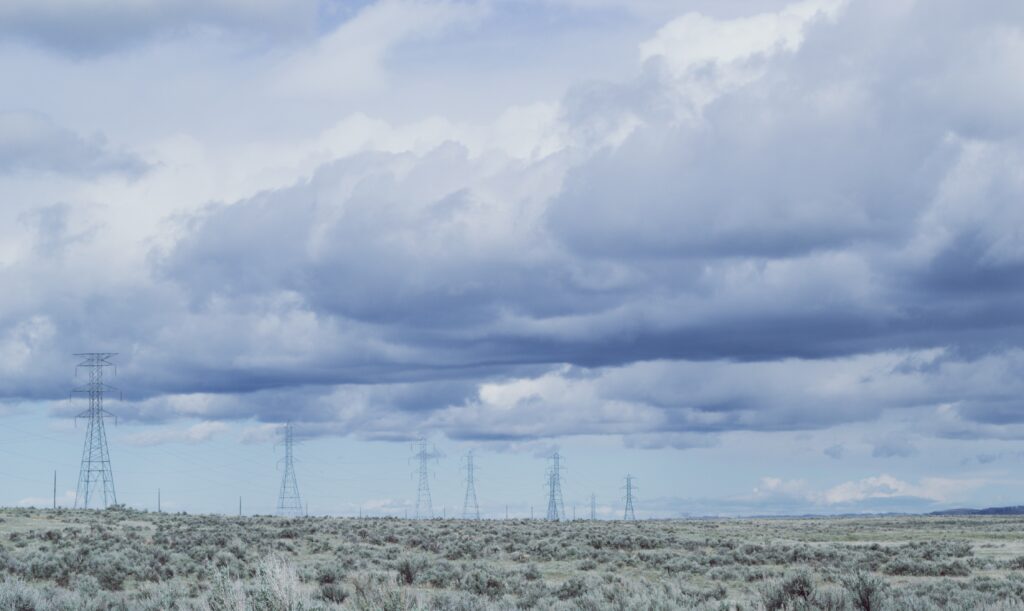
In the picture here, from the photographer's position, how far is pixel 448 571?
129 feet

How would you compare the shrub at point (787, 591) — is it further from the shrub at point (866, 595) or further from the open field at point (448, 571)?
the shrub at point (866, 595)

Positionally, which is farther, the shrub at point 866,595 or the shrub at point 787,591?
the shrub at point 787,591

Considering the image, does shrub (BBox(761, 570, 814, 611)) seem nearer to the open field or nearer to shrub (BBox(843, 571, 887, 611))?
the open field

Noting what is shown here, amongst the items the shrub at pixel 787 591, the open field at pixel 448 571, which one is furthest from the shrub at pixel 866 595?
the shrub at pixel 787 591

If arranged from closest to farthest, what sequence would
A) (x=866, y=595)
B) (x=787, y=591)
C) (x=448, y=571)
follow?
(x=866, y=595) < (x=787, y=591) < (x=448, y=571)

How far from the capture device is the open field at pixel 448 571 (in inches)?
912

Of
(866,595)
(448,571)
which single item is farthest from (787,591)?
(448,571)

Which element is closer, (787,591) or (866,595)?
(866,595)

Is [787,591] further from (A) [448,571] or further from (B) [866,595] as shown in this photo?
(A) [448,571]

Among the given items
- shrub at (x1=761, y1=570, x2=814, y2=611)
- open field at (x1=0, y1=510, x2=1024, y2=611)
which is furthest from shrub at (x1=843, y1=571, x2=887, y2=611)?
shrub at (x1=761, y1=570, x2=814, y2=611)

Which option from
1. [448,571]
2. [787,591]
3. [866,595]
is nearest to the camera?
[866,595]

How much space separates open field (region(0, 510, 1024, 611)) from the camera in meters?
23.2

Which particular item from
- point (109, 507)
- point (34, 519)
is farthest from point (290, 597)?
point (109, 507)

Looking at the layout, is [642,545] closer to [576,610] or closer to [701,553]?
[701,553]
